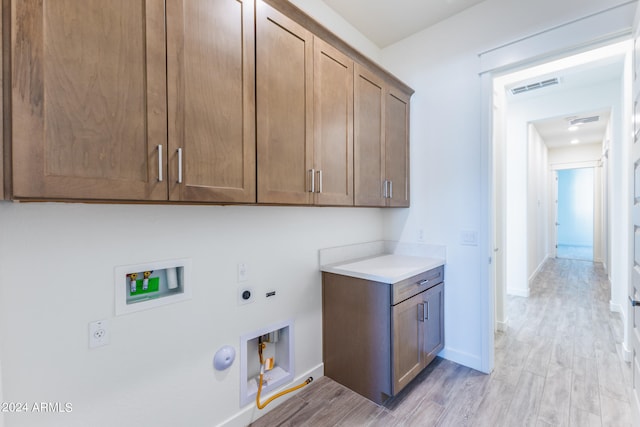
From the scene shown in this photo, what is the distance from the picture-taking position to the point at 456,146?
2381mm

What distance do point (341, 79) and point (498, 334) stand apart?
2.93 metres

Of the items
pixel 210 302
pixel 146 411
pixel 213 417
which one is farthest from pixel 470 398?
pixel 146 411

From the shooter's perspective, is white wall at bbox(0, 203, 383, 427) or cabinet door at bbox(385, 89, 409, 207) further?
cabinet door at bbox(385, 89, 409, 207)

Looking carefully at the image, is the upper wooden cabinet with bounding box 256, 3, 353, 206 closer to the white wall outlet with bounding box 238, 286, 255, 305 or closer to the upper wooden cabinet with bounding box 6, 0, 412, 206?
the upper wooden cabinet with bounding box 6, 0, 412, 206

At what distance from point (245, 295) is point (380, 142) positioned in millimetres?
1495

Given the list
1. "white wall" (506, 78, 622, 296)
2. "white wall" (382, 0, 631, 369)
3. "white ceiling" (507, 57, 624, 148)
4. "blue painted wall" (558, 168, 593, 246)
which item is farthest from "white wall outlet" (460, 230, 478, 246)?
"blue painted wall" (558, 168, 593, 246)

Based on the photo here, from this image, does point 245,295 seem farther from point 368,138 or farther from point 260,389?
point 368,138

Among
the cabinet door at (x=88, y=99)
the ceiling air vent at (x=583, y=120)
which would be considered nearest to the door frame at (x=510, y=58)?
the cabinet door at (x=88, y=99)

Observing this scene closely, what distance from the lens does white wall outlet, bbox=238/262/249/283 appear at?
171 cm

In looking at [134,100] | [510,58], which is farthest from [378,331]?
[510,58]

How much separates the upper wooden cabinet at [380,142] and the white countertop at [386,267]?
47 centimetres

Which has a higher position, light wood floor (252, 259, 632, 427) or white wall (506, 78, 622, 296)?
white wall (506, 78, 622, 296)

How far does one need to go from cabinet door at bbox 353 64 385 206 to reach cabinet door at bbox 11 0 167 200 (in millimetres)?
1270

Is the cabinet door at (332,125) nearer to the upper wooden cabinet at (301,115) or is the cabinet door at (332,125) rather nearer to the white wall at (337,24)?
the upper wooden cabinet at (301,115)
